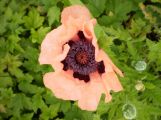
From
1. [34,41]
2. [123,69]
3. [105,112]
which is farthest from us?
[34,41]

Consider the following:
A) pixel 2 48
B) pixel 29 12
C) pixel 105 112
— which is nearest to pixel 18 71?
pixel 2 48

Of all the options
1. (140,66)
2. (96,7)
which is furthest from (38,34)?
(140,66)

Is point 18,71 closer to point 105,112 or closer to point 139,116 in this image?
point 105,112

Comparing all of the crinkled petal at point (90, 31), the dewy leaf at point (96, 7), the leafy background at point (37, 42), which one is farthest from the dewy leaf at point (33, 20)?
the crinkled petal at point (90, 31)

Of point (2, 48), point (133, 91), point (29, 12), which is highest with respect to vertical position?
point (29, 12)

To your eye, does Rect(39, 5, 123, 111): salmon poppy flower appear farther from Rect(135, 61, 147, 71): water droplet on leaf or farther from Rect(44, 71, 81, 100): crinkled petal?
Rect(135, 61, 147, 71): water droplet on leaf

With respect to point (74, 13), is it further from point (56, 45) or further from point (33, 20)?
point (33, 20)
